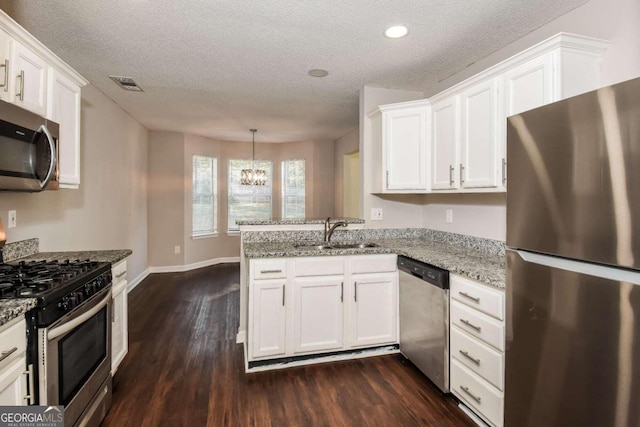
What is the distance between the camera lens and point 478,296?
1872 millimetres

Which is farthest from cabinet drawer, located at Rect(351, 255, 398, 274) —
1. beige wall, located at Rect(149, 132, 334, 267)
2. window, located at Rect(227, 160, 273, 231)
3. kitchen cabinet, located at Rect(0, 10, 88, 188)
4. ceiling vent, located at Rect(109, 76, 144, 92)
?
window, located at Rect(227, 160, 273, 231)

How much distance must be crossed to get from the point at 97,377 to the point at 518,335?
2.17 meters

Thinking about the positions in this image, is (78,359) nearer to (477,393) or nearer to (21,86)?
(21,86)

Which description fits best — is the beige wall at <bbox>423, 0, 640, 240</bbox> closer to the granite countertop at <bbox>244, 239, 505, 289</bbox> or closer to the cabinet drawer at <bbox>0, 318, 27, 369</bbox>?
the granite countertop at <bbox>244, 239, 505, 289</bbox>

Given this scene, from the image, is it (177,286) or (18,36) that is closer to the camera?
(18,36)

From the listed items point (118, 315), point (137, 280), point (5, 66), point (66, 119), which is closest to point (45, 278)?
point (118, 315)

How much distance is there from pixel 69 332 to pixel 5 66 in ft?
4.50

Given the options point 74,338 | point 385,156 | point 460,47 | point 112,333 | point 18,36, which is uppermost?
point 460,47

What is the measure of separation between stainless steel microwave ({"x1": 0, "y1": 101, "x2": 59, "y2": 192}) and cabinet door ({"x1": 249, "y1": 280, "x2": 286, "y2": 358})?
4.77 feet

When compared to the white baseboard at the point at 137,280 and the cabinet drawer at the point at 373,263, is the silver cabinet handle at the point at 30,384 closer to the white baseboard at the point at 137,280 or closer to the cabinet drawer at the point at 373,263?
the cabinet drawer at the point at 373,263

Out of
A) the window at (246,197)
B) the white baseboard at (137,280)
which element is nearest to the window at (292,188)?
the window at (246,197)

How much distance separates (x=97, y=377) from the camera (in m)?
1.81

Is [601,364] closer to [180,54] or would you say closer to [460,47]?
[460,47]

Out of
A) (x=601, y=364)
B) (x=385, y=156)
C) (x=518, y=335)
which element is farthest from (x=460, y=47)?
(x=601, y=364)
